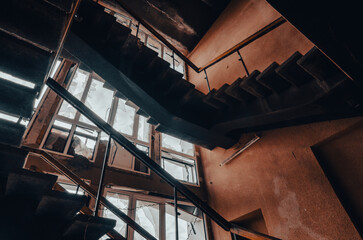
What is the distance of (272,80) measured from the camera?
9.62 ft

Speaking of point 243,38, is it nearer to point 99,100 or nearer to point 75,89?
point 99,100

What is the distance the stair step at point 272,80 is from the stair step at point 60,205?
247 cm

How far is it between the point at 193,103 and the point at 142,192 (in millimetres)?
2553

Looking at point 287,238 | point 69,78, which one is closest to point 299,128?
point 287,238

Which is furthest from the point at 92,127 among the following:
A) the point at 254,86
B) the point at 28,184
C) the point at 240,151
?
the point at 28,184

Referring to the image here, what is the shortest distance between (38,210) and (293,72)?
2.86m

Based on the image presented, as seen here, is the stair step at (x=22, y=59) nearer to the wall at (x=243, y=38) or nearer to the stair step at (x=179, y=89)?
the stair step at (x=179, y=89)

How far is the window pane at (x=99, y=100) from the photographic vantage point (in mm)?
5876

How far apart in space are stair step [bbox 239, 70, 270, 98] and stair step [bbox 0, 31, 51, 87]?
2373mm

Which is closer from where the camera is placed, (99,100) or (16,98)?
(16,98)

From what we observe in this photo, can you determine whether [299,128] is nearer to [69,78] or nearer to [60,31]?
[60,31]

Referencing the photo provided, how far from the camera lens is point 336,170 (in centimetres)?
333

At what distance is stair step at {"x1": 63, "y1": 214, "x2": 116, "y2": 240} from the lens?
127 cm

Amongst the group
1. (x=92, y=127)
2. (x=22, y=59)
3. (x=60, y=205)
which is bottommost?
(x=60, y=205)
